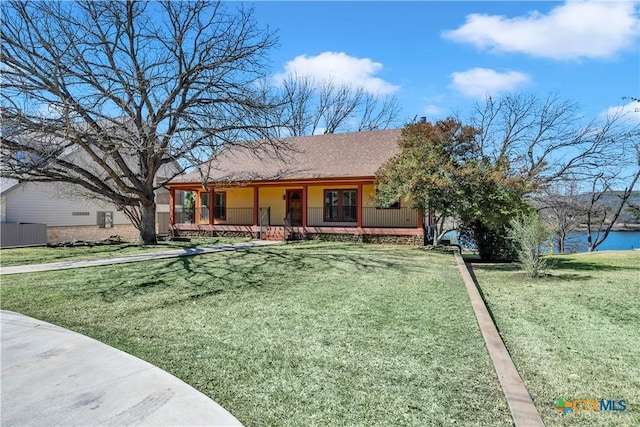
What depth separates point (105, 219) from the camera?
88.0 ft

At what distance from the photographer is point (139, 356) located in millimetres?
4086

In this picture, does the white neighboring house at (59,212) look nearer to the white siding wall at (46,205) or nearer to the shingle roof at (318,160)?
the white siding wall at (46,205)

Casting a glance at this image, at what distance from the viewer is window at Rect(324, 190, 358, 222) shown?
19.8m

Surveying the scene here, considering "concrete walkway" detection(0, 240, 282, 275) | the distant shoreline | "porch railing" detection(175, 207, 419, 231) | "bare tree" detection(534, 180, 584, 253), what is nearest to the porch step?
"porch railing" detection(175, 207, 419, 231)

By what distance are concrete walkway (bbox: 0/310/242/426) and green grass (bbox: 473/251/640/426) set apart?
2742 millimetres

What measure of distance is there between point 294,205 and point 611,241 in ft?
98.4

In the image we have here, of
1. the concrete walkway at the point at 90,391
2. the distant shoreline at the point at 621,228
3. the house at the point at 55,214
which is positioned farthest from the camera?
the distant shoreline at the point at 621,228

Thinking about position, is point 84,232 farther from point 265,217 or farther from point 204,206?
point 265,217

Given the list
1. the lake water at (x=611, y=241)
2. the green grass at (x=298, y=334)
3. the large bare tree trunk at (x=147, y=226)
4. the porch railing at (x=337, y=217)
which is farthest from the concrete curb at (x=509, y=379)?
the lake water at (x=611, y=241)

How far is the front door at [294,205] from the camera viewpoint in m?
21.2

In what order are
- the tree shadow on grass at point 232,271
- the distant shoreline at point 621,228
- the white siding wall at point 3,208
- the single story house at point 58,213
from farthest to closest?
the distant shoreline at point 621,228 → the single story house at point 58,213 → the white siding wall at point 3,208 → the tree shadow on grass at point 232,271

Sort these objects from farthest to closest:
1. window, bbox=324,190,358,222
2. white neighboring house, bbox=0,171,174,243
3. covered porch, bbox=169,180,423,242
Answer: white neighboring house, bbox=0,171,174,243
window, bbox=324,190,358,222
covered porch, bbox=169,180,423,242

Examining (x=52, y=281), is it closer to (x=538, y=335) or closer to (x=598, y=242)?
(x=538, y=335)

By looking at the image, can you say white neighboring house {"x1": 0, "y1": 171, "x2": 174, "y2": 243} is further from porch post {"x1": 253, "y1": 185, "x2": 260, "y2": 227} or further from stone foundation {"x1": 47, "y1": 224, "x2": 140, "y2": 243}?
porch post {"x1": 253, "y1": 185, "x2": 260, "y2": 227}
